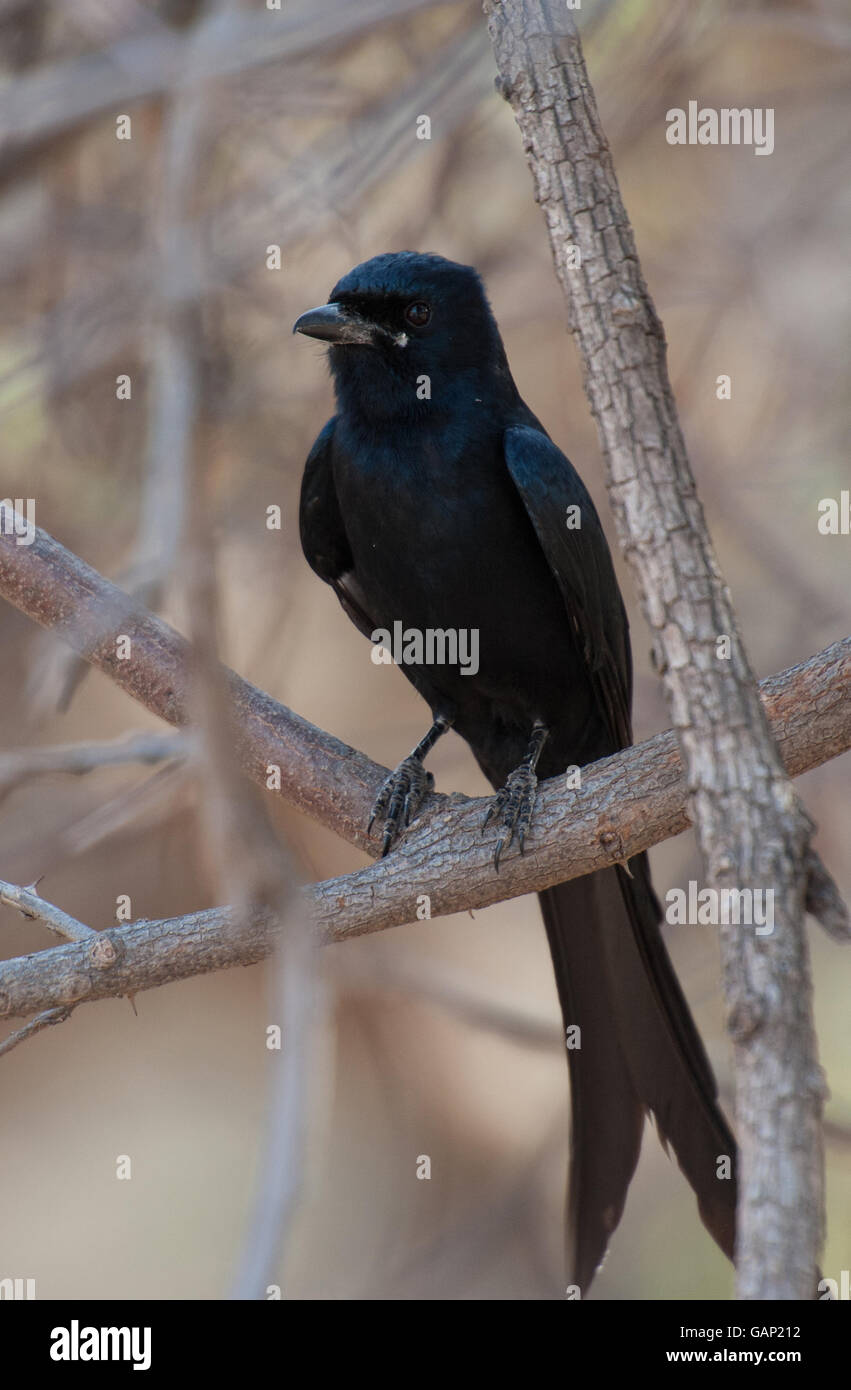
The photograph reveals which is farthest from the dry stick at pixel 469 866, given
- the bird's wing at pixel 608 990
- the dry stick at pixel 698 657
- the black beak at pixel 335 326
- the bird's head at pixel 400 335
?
the black beak at pixel 335 326

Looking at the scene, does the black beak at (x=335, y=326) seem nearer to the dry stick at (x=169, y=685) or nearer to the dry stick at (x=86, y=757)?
the dry stick at (x=169, y=685)

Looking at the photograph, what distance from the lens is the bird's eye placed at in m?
3.94

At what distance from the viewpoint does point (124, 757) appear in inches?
137

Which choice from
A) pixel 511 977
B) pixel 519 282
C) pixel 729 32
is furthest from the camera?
pixel 511 977

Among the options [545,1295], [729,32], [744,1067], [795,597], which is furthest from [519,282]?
[744,1067]

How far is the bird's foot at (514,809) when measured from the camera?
3.07 m

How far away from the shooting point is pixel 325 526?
4270 mm

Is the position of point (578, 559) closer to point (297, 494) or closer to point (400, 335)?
point (400, 335)

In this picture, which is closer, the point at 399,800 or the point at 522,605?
the point at 399,800

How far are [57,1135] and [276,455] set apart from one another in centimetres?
341

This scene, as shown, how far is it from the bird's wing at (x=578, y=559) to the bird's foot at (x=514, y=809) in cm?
45

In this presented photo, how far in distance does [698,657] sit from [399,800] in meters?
1.76

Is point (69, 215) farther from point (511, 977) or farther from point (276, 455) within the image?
point (511, 977)

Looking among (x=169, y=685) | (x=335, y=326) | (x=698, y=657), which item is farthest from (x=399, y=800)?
(x=698, y=657)
